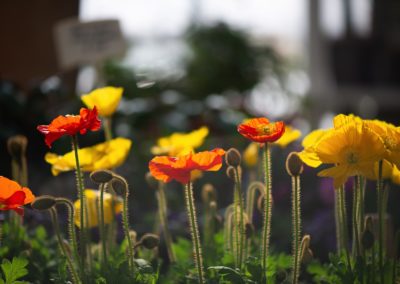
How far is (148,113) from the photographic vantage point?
161cm

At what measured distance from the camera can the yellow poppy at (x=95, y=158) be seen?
78cm

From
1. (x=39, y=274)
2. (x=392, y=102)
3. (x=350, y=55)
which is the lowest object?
(x=392, y=102)

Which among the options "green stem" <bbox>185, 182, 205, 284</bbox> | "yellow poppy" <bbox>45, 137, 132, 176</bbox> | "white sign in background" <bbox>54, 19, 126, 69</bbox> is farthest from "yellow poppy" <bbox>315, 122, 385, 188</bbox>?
"white sign in background" <bbox>54, 19, 126, 69</bbox>

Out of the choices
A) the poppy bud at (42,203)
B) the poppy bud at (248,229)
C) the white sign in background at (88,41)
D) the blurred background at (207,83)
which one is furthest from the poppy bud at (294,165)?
the white sign in background at (88,41)

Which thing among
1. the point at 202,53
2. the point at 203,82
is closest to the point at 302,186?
the point at 203,82

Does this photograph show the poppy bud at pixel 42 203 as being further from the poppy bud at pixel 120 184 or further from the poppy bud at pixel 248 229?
the poppy bud at pixel 248 229

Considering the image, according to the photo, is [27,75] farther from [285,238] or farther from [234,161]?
[234,161]

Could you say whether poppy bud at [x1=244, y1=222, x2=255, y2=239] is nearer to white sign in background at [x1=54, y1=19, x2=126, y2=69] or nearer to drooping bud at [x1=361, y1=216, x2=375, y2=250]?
drooping bud at [x1=361, y1=216, x2=375, y2=250]

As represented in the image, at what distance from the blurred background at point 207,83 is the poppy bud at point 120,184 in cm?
40

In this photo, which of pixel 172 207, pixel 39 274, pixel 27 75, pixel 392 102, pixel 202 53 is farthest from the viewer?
pixel 392 102

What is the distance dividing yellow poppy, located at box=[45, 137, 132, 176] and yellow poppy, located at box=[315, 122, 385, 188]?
9.7 inches

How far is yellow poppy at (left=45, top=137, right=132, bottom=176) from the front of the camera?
78 centimetres

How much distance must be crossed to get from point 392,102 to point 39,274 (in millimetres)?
2951

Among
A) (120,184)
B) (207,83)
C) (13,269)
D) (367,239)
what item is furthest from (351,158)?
(207,83)
